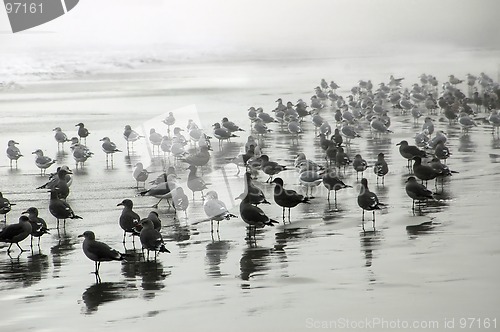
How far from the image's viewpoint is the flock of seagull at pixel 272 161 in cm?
1064

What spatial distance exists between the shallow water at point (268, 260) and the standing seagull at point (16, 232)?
0.20 m

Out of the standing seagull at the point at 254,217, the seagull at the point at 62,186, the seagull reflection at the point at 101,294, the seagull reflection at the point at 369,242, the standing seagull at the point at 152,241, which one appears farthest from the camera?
the seagull at the point at 62,186

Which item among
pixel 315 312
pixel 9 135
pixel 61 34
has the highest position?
pixel 61 34

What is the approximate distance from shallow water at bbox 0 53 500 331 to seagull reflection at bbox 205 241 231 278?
2 cm

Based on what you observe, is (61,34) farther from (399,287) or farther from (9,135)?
(399,287)

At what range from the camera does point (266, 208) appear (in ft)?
41.1

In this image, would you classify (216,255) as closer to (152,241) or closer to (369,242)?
(152,241)

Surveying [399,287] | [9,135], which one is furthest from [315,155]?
[399,287]

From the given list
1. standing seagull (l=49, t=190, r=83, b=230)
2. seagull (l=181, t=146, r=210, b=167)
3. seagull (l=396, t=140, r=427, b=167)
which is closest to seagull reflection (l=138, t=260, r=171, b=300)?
standing seagull (l=49, t=190, r=83, b=230)

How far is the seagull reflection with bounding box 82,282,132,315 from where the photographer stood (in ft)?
26.5

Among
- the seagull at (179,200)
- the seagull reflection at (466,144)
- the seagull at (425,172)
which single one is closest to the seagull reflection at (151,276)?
the seagull at (179,200)

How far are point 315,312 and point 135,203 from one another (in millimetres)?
5954

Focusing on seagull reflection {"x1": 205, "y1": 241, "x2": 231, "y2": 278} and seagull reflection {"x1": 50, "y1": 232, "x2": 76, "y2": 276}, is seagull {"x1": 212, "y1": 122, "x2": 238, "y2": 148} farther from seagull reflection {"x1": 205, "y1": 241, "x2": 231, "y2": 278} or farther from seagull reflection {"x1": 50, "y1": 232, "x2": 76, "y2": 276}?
seagull reflection {"x1": 205, "y1": 241, "x2": 231, "y2": 278}

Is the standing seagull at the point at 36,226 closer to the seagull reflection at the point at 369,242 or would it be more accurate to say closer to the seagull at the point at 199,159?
the seagull reflection at the point at 369,242
